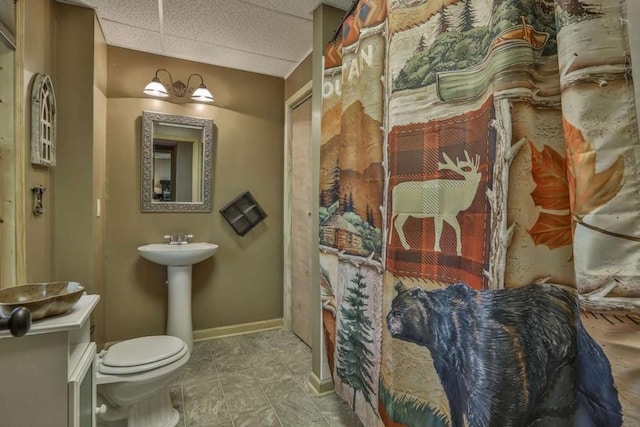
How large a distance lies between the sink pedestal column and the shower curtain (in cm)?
160

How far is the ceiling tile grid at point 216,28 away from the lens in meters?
1.92

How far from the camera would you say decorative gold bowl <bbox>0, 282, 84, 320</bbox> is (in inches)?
36.7

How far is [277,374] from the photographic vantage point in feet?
6.97

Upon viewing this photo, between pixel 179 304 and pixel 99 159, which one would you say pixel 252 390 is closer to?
pixel 179 304

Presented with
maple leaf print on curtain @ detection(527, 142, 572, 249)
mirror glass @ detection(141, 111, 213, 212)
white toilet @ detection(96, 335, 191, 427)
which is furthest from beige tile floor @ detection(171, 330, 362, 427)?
maple leaf print on curtain @ detection(527, 142, 572, 249)

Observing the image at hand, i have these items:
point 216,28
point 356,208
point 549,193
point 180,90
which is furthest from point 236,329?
point 549,193

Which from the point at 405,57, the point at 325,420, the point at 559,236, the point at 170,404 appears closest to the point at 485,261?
the point at 559,236

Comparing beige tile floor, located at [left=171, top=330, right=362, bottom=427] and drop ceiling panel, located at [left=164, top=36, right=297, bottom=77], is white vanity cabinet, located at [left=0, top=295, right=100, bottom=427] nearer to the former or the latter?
beige tile floor, located at [left=171, top=330, right=362, bottom=427]

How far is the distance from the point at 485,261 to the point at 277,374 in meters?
1.81

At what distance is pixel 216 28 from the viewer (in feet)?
7.04

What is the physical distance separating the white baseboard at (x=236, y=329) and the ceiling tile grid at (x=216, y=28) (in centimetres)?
239

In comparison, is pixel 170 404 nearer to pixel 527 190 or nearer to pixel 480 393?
pixel 480 393

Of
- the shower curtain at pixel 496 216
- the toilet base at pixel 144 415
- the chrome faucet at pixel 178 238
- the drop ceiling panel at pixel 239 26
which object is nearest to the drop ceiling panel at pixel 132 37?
the drop ceiling panel at pixel 239 26

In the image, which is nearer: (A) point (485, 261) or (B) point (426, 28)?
(A) point (485, 261)
